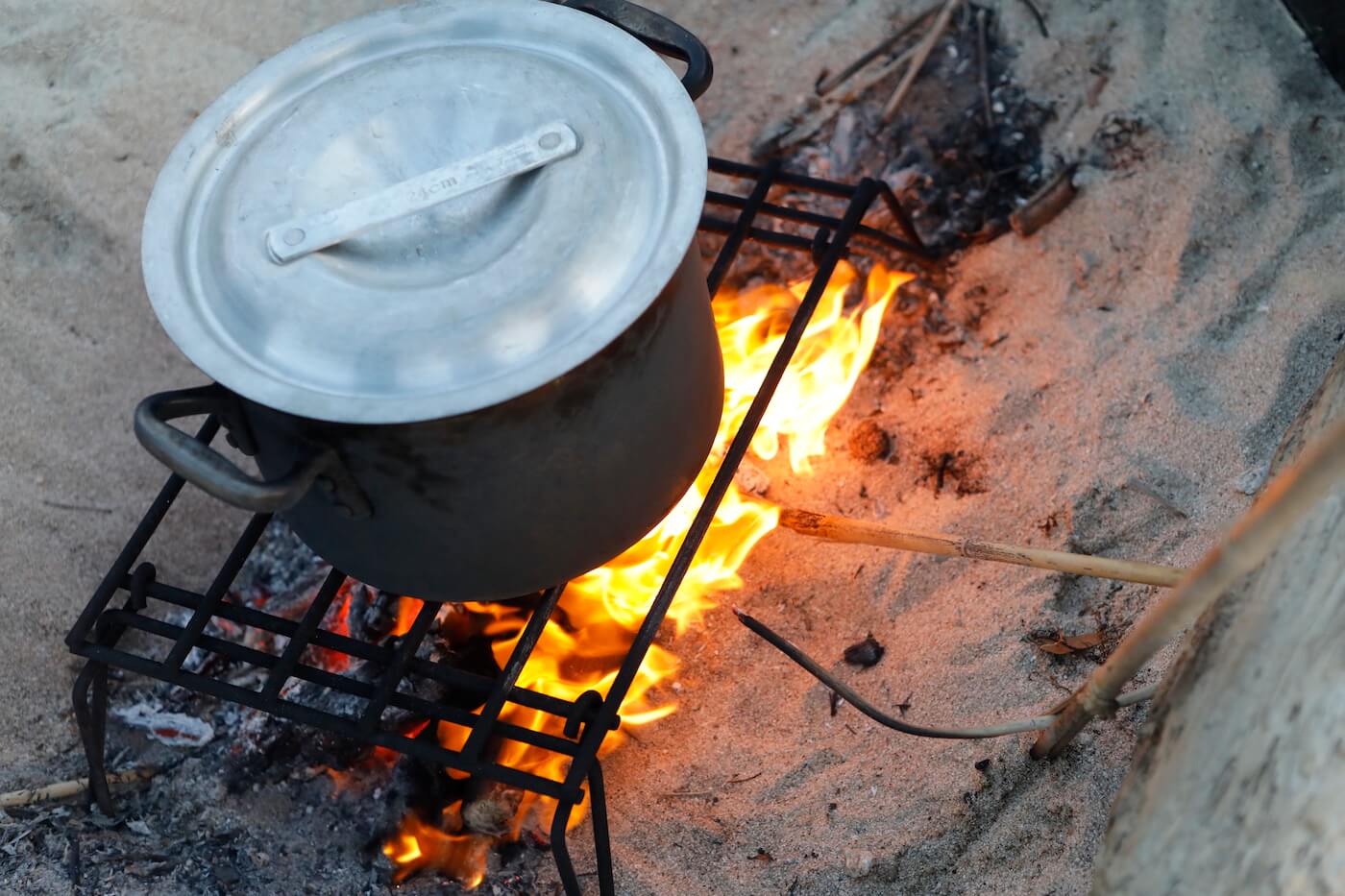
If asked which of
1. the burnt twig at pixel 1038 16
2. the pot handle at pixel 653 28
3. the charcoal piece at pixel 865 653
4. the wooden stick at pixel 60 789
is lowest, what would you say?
the wooden stick at pixel 60 789

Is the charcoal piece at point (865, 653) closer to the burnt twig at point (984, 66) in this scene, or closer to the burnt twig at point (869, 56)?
the burnt twig at point (984, 66)

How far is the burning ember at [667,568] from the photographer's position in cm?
212

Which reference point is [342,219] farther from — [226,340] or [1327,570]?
[1327,570]

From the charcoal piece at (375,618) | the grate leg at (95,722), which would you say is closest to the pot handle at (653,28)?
the charcoal piece at (375,618)

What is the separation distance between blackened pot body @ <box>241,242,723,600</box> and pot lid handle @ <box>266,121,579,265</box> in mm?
221

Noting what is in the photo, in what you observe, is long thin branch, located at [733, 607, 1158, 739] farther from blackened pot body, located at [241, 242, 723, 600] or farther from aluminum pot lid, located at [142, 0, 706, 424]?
aluminum pot lid, located at [142, 0, 706, 424]

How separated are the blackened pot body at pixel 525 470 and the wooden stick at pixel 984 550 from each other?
0.29m

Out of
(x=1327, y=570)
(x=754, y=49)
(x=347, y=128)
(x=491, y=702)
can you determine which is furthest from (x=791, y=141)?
(x=1327, y=570)

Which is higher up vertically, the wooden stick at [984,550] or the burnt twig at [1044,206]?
the burnt twig at [1044,206]

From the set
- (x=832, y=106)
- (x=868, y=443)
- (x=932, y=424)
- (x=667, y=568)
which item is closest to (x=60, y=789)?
(x=667, y=568)

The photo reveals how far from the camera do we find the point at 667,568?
232 centimetres

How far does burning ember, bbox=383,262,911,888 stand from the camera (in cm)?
212

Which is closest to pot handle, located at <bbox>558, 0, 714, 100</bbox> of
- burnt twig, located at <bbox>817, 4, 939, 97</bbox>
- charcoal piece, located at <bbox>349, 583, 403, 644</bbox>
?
burnt twig, located at <bbox>817, 4, 939, 97</bbox>

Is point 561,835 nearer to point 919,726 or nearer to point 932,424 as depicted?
point 919,726
